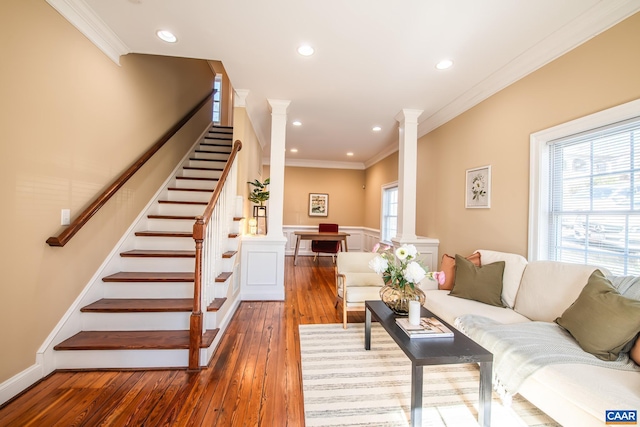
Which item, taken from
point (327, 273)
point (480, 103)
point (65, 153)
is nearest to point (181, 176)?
point (65, 153)

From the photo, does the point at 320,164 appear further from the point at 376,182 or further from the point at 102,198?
the point at 102,198

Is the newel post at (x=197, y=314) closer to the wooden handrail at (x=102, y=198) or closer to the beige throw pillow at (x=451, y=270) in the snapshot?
the wooden handrail at (x=102, y=198)

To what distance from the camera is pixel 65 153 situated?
1943 millimetres

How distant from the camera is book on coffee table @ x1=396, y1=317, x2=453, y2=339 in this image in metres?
1.61

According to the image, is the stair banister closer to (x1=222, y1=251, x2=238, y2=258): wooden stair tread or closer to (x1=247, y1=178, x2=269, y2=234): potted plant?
(x1=222, y1=251, x2=238, y2=258): wooden stair tread

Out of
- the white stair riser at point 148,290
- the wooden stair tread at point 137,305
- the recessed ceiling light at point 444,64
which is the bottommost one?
the wooden stair tread at point 137,305

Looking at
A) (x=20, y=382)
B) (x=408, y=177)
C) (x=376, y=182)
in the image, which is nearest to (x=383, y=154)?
(x=376, y=182)

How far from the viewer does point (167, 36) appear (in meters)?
2.31

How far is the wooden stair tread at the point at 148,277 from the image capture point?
7.70 ft

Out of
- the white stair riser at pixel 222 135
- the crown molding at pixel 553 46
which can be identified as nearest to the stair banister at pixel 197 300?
the crown molding at pixel 553 46

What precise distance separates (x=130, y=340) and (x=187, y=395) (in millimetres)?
702

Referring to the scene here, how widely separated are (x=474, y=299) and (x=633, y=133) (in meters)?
1.66

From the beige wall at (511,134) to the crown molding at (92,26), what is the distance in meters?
3.82

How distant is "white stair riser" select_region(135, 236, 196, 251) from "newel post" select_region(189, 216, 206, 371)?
3.29ft
